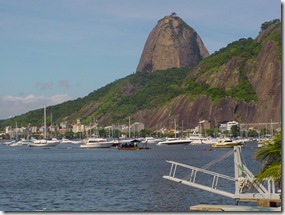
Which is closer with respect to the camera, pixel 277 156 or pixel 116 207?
pixel 277 156

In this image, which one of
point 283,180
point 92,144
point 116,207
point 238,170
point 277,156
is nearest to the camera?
point 283,180

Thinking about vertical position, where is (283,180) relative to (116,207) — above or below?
above

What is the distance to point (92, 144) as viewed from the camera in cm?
17612

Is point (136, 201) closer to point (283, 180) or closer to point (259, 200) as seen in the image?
point (259, 200)

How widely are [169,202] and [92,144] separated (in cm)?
13681

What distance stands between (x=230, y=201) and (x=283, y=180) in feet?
67.3

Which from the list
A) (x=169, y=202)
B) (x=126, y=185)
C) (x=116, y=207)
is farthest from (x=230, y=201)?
(x=126, y=185)

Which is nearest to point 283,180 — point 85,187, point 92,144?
point 85,187

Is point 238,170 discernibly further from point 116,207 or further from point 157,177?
point 157,177

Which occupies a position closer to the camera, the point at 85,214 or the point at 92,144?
the point at 85,214

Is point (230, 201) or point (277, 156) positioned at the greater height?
point (277, 156)

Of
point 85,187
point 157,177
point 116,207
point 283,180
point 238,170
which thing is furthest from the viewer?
point 157,177

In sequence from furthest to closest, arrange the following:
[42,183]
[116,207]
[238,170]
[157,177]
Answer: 1. [157,177]
2. [42,183]
3. [116,207]
4. [238,170]

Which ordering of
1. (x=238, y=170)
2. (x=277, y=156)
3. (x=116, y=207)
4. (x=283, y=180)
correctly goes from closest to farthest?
1. (x=283, y=180)
2. (x=277, y=156)
3. (x=238, y=170)
4. (x=116, y=207)
